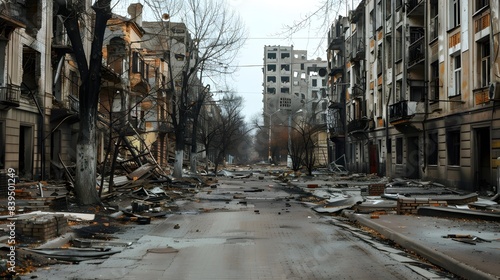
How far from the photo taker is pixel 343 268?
7.42 m

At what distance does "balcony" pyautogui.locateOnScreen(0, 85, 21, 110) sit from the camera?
2052cm

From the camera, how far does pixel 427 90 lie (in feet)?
92.6

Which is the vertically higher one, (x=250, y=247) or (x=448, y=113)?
(x=448, y=113)

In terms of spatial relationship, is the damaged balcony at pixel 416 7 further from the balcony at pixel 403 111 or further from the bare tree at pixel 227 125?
the bare tree at pixel 227 125

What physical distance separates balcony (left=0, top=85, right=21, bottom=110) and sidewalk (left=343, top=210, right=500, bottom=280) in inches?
558

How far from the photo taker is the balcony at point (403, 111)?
28734 mm

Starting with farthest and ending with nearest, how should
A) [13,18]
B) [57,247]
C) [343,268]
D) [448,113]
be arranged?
[448,113]
[13,18]
[57,247]
[343,268]

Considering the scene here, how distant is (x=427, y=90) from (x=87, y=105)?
63.5 feet

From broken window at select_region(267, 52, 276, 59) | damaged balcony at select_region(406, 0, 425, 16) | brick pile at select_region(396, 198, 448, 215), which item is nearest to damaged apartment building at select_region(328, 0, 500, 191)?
damaged balcony at select_region(406, 0, 425, 16)

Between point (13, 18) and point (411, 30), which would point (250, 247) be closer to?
point (13, 18)

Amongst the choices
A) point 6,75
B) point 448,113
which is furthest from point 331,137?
point 6,75

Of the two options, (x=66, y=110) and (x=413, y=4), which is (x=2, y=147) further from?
(x=413, y=4)

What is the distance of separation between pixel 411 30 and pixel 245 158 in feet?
303

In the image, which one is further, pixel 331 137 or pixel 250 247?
pixel 331 137
